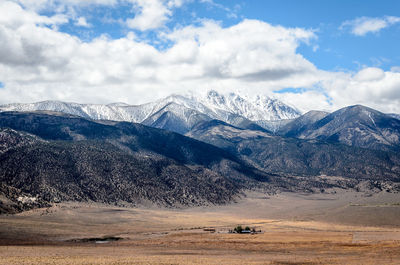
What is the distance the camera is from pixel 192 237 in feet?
322

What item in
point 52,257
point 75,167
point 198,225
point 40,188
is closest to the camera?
point 52,257

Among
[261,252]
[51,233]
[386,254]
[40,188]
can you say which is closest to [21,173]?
[40,188]

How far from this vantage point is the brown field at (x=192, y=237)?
62594 millimetres

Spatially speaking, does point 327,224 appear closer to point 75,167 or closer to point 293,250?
point 293,250

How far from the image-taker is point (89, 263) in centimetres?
5525

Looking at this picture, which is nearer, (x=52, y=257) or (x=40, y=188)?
(x=52, y=257)

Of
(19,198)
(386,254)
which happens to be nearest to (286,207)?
(19,198)

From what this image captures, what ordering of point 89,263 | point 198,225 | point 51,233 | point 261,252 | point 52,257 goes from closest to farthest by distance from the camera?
point 89,263, point 52,257, point 261,252, point 51,233, point 198,225

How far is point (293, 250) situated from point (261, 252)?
587 centimetres

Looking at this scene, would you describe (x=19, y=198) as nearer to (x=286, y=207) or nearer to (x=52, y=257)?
(x=52, y=257)

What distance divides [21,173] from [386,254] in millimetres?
149684

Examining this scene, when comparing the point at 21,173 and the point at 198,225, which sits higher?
the point at 21,173

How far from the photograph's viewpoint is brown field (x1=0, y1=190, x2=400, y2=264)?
6259cm

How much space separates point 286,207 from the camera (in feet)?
647
